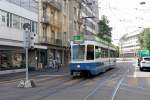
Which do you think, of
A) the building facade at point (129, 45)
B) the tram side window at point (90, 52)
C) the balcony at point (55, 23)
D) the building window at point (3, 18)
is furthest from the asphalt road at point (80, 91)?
the building facade at point (129, 45)

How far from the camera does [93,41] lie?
3014 cm

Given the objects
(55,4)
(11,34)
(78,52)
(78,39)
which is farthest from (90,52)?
(55,4)

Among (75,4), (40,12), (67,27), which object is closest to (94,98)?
(40,12)

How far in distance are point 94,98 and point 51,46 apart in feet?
146

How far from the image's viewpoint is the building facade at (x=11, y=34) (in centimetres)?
4091

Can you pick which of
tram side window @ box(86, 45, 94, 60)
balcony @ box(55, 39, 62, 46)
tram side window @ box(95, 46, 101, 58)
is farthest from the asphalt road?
balcony @ box(55, 39, 62, 46)

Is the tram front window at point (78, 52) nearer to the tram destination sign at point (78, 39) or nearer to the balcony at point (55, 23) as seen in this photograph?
the tram destination sign at point (78, 39)

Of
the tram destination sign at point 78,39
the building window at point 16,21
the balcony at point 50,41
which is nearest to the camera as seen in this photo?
the tram destination sign at point 78,39

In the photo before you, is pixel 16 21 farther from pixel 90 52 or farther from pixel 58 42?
pixel 58 42

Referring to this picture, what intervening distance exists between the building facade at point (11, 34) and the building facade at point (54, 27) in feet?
23.2

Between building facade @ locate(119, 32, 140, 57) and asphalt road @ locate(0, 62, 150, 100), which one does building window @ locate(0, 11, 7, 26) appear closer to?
asphalt road @ locate(0, 62, 150, 100)

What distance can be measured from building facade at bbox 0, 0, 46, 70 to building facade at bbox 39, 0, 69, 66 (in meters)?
7.06

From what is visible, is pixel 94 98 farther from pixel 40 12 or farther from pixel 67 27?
pixel 67 27

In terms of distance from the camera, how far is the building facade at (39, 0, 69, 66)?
56281mm
